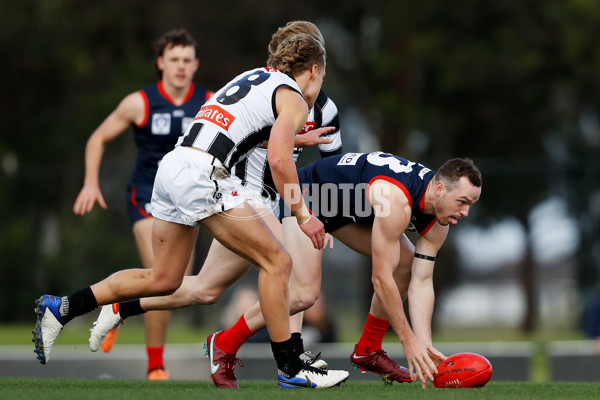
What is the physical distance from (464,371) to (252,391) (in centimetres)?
126

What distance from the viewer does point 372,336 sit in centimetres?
638

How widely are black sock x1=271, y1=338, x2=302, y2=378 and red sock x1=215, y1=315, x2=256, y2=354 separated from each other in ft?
1.63

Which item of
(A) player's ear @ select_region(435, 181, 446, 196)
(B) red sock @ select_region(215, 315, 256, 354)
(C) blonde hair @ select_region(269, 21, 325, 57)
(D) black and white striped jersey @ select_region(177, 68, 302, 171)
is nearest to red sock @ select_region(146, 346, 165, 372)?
(B) red sock @ select_region(215, 315, 256, 354)

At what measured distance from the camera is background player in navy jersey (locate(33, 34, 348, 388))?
5328mm

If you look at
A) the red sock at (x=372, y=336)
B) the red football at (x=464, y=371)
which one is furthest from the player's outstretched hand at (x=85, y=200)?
the red football at (x=464, y=371)

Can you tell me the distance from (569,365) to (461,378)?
4.43 meters

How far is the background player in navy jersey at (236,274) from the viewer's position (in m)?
5.95

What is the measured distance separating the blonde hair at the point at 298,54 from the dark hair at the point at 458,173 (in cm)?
98

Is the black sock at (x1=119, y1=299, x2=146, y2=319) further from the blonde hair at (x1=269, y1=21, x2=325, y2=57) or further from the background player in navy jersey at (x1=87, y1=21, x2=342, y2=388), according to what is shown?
the blonde hair at (x1=269, y1=21, x2=325, y2=57)

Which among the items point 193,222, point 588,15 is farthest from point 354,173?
point 588,15

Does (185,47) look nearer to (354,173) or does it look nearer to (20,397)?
A: (354,173)

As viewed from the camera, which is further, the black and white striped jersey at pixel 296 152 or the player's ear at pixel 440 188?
the black and white striped jersey at pixel 296 152

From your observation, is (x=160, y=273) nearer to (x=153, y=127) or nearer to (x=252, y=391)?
(x=252, y=391)

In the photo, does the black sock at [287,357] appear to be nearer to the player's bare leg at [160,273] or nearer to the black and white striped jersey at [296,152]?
the player's bare leg at [160,273]
